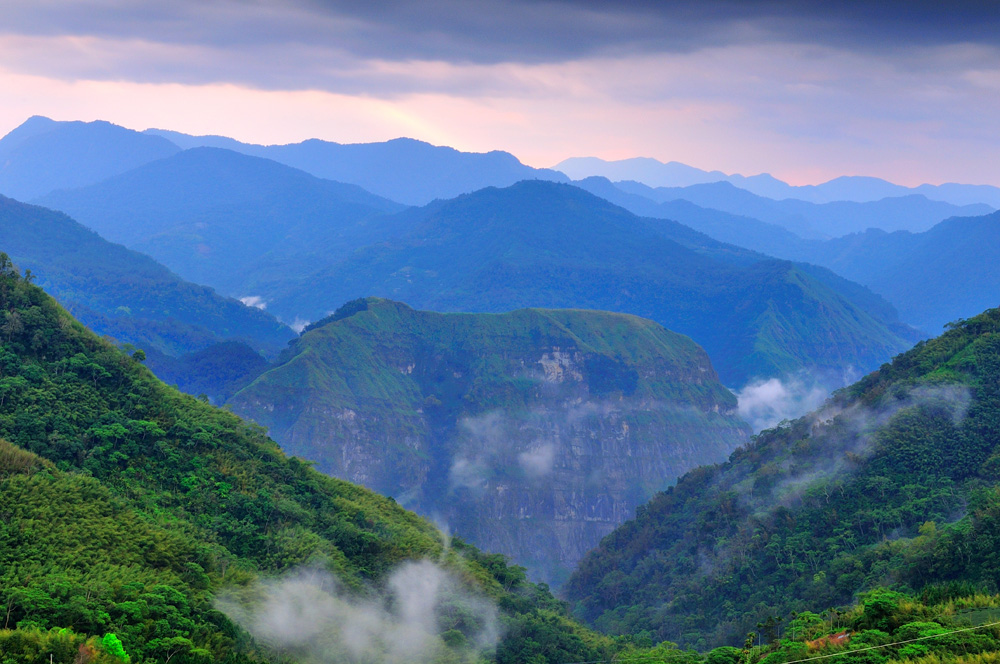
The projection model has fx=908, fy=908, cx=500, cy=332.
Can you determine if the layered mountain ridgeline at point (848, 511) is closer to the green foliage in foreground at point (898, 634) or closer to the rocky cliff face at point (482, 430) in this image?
the green foliage in foreground at point (898, 634)

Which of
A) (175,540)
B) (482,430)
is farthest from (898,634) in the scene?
(482,430)

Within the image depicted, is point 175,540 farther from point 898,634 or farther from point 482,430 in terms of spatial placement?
point 482,430

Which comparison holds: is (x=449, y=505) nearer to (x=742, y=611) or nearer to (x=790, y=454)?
(x=790, y=454)

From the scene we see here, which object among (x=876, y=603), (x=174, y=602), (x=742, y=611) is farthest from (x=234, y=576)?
(x=742, y=611)

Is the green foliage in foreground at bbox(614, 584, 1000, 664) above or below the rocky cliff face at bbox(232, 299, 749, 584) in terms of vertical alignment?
below

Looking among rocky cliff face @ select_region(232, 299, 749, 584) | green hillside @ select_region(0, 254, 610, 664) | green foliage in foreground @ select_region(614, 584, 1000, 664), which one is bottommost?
green foliage in foreground @ select_region(614, 584, 1000, 664)

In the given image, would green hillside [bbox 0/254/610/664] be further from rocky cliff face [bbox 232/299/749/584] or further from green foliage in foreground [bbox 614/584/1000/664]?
rocky cliff face [bbox 232/299/749/584]

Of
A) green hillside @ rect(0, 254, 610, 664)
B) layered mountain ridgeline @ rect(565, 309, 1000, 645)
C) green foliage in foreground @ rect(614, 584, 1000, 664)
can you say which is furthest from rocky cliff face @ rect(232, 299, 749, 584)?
green foliage in foreground @ rect(614, 584, 1000, 664)
